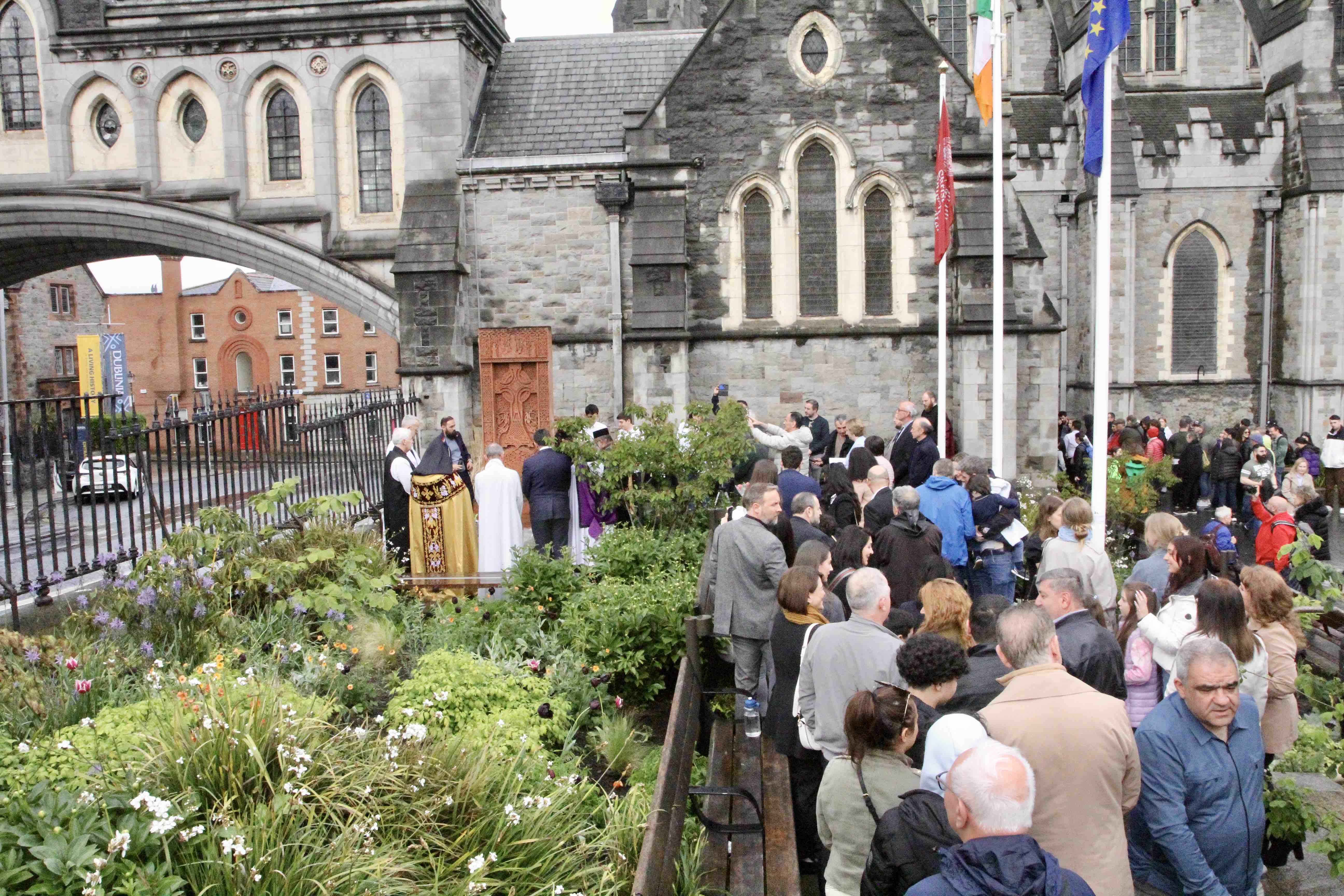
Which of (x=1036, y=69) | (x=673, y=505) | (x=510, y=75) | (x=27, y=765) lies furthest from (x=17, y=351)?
(x=27, y=765)

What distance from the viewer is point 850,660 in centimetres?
488

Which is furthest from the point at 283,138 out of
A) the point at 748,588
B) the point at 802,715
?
the point at 802,715

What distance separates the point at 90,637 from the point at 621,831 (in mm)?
4205

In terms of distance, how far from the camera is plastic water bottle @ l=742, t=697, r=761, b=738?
6930 mm

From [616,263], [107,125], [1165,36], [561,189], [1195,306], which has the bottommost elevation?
[1195,306]

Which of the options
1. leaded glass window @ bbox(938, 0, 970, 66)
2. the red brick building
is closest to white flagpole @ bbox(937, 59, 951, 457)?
leaded glass window @ bbox(938, 0, 970, 66)

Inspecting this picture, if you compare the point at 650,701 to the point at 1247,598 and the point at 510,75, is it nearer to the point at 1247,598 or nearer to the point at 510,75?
the point at 1247,598

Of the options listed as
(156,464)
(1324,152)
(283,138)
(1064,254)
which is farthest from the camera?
(1064,254)

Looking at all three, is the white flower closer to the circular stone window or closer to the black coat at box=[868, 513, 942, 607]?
the black coat at box=[868, 513, 942, 607]

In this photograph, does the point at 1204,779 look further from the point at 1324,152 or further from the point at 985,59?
the point at 1324,152

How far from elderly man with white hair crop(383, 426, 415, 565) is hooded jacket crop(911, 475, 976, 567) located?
17.5ft

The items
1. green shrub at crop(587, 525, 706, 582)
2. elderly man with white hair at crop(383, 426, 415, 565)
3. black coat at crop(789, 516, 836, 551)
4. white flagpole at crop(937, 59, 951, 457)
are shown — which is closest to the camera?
black coat at crop(789, 516, 836, 551)

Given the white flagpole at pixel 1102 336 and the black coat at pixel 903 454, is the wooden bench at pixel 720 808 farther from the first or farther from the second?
the black coat at pixel 903 454

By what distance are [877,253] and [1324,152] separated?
13.0 metres
